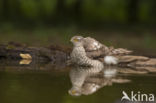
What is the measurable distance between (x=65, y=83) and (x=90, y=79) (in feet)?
1.25

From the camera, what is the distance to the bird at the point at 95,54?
615 centimetres

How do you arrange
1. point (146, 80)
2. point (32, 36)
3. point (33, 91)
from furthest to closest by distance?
point (32, 36)
point (146, 80)
point (33, 91)

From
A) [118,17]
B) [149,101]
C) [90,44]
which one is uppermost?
[118,17]

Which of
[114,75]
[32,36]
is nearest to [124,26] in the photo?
[32,36]

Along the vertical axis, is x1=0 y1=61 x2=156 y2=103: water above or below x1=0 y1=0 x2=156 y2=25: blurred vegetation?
below

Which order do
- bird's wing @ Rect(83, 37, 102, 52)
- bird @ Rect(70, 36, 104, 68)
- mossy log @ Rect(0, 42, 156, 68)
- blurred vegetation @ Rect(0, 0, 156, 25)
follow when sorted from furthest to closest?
blurred vegetation @ Rect(0, 0, 156, 25)
mossy log @ Rect(0, 42, 156, 68)
bird's wing @ Rect(83, 37, 102, 52)
bird @ Rect(70, 36, 104, 68)

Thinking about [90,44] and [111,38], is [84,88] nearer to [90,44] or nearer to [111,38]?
[90,44]

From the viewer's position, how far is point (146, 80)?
16.9ft

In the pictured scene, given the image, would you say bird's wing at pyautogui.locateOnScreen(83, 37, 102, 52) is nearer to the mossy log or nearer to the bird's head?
the bird's head

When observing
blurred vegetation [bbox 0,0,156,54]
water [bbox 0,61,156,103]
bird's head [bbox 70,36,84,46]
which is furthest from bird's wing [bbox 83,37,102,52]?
blurred vegetation [bbox 0,0,156,54]

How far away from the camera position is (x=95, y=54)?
6359mm

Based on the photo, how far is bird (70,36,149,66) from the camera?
20.2ft

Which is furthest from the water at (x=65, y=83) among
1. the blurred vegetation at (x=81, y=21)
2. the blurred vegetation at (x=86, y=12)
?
the blurred vegetation at (x=86, y=12)

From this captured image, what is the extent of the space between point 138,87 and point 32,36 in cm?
440
